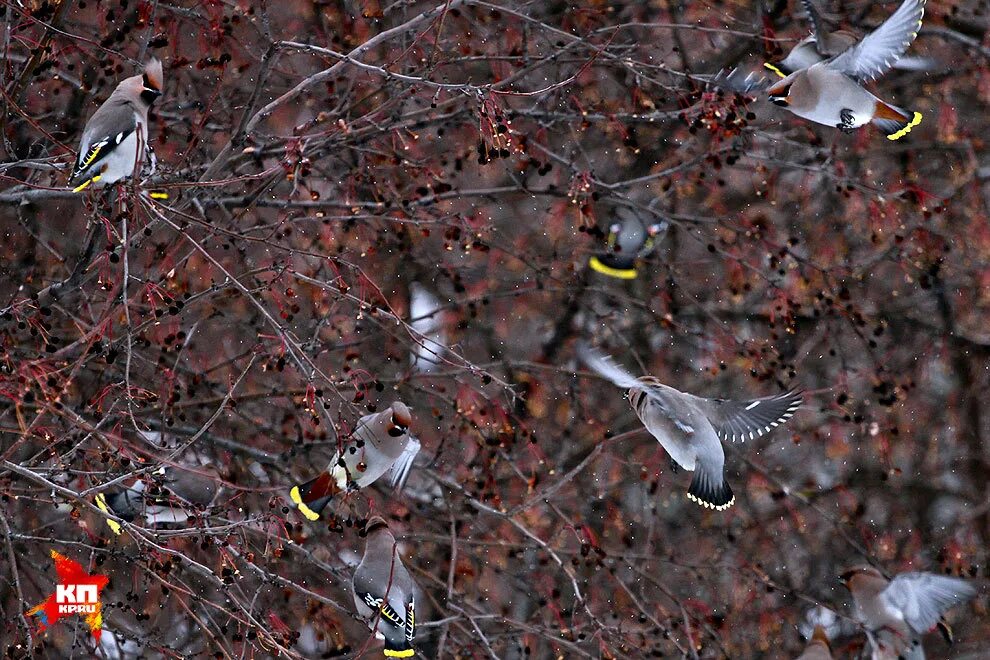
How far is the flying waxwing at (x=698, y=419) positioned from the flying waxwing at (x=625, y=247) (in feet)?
3.62

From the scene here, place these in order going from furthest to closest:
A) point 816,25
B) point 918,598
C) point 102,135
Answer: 1. point 918,598
2. point 816,25
3. point 102,135

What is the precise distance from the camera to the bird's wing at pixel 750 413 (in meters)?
5.06

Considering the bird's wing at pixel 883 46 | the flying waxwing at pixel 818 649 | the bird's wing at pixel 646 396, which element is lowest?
the flying waxwing at pixel 818 649

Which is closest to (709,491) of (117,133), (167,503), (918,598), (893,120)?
(918,598)

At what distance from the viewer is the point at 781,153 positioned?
7.98 meters

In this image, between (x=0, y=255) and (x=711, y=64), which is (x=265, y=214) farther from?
(x=711, y=64)

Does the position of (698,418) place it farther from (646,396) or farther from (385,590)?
(385,590)

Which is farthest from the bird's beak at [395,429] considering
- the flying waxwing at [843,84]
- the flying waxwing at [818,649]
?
the flying waxwing at [818,649]

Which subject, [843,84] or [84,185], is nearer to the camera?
[84,185]

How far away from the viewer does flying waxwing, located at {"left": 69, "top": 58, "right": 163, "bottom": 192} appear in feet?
14.2

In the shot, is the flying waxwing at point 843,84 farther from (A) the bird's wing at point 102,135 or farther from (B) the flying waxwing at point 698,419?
(A) the bird's wing at point 102,135

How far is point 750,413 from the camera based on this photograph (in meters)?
5.13

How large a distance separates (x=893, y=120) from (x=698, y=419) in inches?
55.2

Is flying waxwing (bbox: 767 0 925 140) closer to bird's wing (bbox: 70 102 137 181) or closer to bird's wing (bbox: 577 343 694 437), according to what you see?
bird's wing (bbox: 577 343 694 437)
